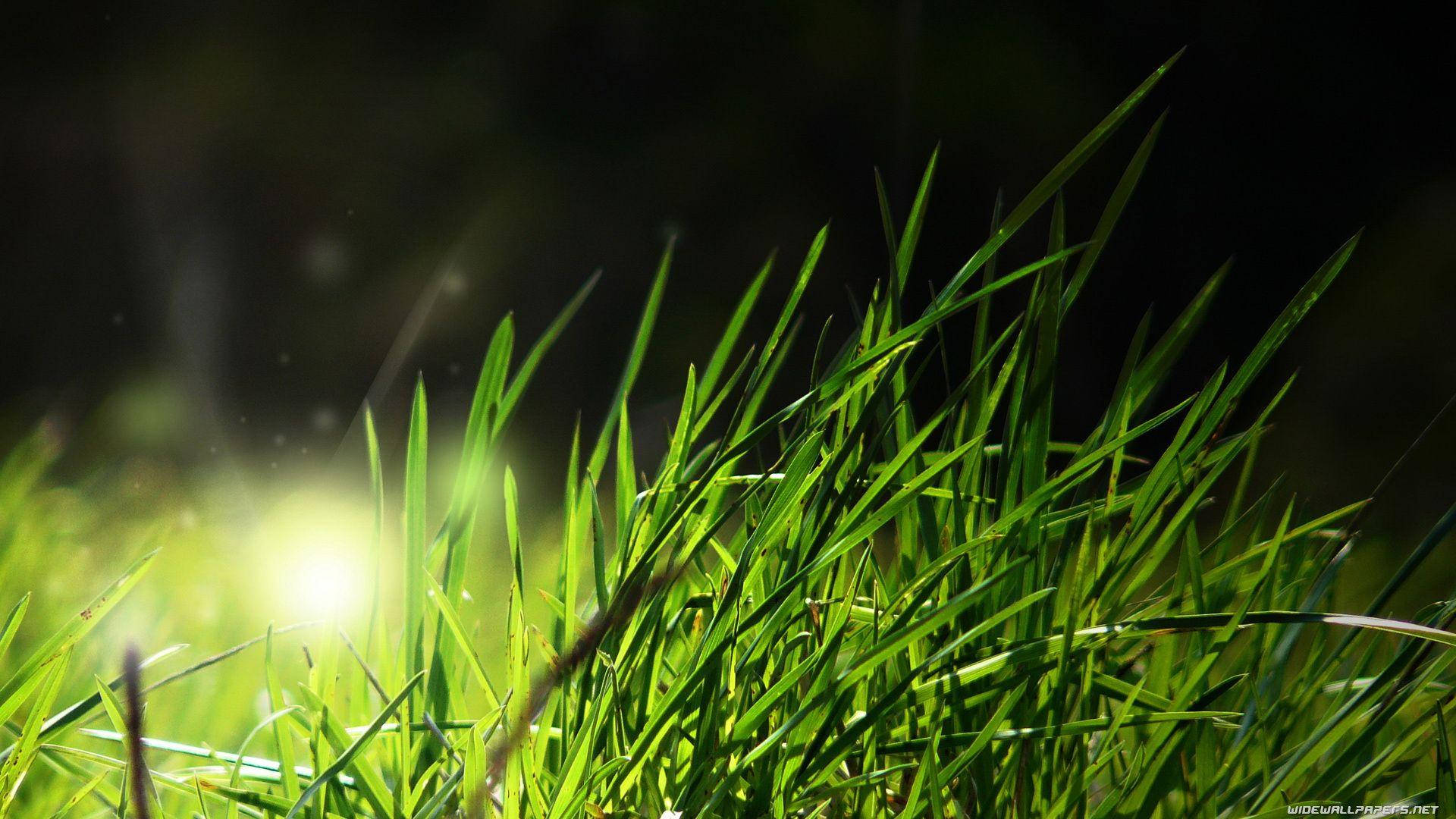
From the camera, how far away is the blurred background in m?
1.22

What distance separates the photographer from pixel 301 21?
1374 mm

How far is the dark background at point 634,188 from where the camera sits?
123 cm

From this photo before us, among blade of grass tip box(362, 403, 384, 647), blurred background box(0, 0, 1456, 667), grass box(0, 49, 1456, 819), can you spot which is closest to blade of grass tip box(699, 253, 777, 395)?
grass box(0, 49, 1456, 819)

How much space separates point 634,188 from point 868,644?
1158 millimetres

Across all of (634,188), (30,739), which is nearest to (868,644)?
(30,739)

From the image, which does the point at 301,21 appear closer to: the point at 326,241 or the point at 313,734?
the point at 326,241

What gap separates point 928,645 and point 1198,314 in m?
0.14

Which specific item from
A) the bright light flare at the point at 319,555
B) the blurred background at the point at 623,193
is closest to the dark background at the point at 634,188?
the blurred background at the point at 623,193

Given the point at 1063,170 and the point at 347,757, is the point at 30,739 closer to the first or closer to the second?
the point at 347,757

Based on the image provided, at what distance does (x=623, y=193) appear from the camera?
139cm

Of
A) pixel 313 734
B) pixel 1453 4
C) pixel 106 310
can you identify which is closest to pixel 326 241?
pixel 106 310

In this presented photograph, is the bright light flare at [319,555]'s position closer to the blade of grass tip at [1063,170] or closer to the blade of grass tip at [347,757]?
the blade of grass tip at [347,757]

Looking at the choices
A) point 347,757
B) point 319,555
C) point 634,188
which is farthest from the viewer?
point 634,188

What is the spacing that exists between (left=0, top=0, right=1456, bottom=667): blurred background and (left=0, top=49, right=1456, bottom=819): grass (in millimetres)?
795
